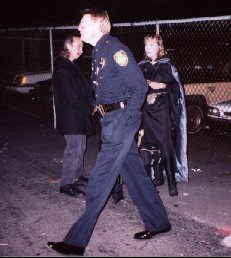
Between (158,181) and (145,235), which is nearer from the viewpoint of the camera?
(145,235)

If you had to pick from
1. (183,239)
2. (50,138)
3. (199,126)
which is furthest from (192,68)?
(183,239)

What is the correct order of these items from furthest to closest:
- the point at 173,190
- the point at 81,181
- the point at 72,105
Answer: the point at 81,181 < the point at 173,190 < the point at 72,105

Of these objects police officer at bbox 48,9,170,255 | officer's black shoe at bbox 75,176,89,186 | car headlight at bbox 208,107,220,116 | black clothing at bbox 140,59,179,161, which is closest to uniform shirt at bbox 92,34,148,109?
police officer at bbox 48,9,170,255

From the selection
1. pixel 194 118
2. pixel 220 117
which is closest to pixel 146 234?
pixel 220 117

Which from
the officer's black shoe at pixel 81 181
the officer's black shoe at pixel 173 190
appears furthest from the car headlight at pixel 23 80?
the officer's black shoe at pixel 173 190

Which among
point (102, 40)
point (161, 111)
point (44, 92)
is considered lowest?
point (161, 111)

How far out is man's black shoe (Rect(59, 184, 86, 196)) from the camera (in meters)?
5.90

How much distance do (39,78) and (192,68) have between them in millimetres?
7110

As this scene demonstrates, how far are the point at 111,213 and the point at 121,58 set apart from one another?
219 centimetres

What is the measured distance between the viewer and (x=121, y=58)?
3.93 m

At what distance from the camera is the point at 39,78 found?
15.8 m

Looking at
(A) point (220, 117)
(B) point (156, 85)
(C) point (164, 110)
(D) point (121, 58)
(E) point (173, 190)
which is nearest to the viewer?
(D) point (121, 58)

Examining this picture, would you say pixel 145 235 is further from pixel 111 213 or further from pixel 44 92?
pixel 44 92

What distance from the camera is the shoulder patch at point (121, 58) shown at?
392 cm
